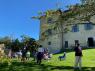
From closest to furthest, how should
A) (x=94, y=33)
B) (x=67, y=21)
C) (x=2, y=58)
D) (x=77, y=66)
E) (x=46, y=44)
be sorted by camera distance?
(x=2, y=58) < (x=77, y=66) < (x=67, y=21) < (x=94, y=33) < (x=46, y=44)

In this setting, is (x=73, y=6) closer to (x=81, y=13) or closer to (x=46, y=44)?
(x=81, y=13)

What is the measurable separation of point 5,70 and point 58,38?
146 feet

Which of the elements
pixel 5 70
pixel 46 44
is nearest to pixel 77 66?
pixel 5 70

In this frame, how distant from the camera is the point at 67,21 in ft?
104

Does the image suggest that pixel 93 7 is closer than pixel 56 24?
Yes

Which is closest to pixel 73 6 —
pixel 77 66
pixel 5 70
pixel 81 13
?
pixel 81 13

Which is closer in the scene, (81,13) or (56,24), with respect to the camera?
(81,13)

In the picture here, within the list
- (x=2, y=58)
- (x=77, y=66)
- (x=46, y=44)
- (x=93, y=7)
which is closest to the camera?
(x=2, y=58)

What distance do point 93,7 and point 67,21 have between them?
11.2 ft

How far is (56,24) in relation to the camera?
1276 inches

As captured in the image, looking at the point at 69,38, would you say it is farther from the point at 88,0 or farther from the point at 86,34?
the point at 88,0

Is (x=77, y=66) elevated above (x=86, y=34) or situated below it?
below

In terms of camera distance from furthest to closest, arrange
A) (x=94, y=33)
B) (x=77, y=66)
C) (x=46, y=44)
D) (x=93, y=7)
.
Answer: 1. (x=46, y=44)
2. (x=94, y=33)
3. (x=93, y=7)
4. (x=77, y=66)

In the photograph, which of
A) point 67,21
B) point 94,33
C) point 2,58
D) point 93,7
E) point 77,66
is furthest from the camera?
point 94,33
